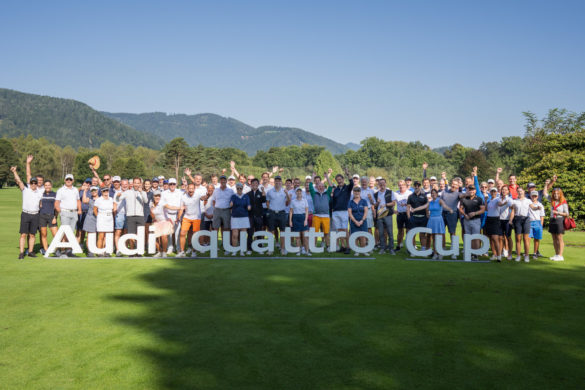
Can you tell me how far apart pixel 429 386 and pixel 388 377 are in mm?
438

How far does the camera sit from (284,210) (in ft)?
44.6

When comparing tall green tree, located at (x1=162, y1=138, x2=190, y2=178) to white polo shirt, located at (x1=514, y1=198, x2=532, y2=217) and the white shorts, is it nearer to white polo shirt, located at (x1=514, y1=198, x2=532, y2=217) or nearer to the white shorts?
the white shorts

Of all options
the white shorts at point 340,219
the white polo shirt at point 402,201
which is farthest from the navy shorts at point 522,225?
the white shorts at point 340,219

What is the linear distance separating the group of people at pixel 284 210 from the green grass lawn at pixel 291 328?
1895 mm

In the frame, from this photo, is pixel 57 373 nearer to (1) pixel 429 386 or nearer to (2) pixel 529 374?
(1) pixel 429 386

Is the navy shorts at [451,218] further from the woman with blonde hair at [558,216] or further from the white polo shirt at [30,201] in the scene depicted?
the white polo shirt at [30,201]

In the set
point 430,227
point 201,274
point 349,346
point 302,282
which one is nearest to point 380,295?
point 302,282

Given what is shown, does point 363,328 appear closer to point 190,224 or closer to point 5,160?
point 190,224

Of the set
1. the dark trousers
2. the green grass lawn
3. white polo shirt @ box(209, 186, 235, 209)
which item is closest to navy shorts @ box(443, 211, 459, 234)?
the green grass lawn

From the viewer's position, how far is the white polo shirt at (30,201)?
39.7ft

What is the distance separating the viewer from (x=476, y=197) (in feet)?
40.0

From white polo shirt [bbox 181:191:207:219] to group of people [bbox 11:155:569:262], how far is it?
0.09 ft

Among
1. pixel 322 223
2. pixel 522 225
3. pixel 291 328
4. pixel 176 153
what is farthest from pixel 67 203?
pixel 176 153

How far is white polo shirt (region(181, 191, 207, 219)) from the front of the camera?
1297cm
